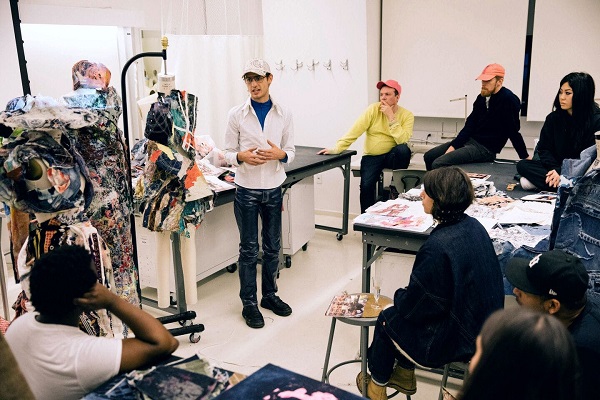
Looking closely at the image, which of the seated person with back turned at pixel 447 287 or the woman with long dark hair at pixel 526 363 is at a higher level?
the woman with long dark hair at pixel 526 363

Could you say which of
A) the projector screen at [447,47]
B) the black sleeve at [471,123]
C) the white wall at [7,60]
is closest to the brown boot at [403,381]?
the black sleeve at [471,123]

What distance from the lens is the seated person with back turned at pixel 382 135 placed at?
4773mm

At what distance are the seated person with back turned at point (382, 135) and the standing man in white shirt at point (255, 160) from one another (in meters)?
1.49

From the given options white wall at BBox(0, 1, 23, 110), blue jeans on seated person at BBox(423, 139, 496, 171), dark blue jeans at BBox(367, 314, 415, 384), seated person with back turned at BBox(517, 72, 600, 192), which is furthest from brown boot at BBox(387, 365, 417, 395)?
white wall at BBox(0, 1, 23, 110)

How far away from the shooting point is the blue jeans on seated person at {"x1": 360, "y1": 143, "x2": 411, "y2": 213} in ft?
15.9

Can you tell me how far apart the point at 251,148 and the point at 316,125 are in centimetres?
260

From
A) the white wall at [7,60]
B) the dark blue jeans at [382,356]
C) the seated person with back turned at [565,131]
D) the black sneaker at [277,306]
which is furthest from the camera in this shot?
the white wall at [7,60]

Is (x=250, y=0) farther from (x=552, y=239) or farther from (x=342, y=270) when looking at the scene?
(x=552, y=239)

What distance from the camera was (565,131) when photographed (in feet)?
11.4

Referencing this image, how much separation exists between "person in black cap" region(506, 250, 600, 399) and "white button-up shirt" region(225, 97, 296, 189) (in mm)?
1775

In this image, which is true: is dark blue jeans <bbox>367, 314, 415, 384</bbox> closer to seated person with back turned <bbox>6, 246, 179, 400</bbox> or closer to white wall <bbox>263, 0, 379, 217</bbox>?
seated person with back turned <bbox>6, 246, 179, 400</bbox>

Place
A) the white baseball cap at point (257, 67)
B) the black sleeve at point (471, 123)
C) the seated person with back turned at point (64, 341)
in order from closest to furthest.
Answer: the seated person with back turned at point (64, 341)
the white baseball cap at point (257, 67)
the black sleeve at point (471, 123)

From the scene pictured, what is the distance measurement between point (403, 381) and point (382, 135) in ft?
9.47

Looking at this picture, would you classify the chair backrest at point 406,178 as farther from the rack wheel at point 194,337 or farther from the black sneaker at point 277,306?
the rack wheel at point 194,337
